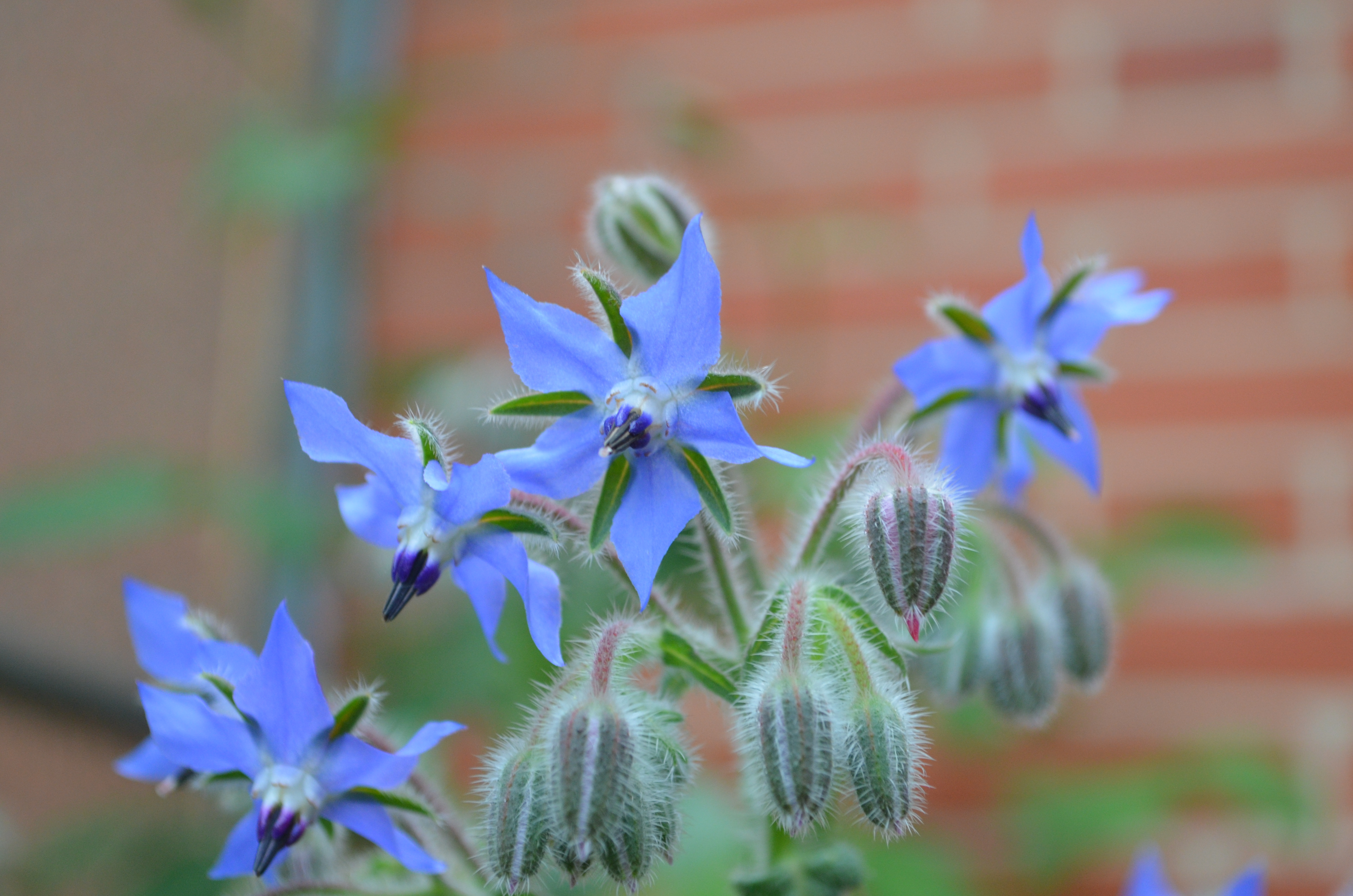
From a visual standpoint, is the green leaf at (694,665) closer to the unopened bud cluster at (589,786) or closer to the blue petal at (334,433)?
the unopened bud cluster at (589,786)

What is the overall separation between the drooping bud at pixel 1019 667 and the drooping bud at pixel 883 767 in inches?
9.1

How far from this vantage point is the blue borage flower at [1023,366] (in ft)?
2.22

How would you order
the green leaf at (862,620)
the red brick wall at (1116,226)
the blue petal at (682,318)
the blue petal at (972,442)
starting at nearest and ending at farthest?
the blue petal at (682,318) → the green leaf at (862,620) → the blue petal at (972,442) → the red brick wall at (1116,226)

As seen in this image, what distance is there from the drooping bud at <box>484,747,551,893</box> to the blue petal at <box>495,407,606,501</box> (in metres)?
0.13

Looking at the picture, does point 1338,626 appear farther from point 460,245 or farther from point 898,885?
point 460,245

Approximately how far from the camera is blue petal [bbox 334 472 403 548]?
1.91 feet

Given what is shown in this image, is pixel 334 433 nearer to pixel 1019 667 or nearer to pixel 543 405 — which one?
pixel 543 405

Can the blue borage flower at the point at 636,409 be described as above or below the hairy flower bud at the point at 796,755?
above

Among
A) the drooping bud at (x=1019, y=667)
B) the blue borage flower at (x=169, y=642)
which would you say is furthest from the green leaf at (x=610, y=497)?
the drooping bud at (x=1019, y=667)

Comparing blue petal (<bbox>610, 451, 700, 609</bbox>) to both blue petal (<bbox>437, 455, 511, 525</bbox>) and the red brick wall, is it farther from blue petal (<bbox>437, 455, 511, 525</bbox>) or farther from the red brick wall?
the red brick wall

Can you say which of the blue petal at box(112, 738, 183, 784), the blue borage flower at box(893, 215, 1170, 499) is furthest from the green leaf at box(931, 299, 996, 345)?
the blue petal at box(112, 738, 183, 784)

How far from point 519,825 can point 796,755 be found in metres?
0.13

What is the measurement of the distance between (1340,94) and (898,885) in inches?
53.0

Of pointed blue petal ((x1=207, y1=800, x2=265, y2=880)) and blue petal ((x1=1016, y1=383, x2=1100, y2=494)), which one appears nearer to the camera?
pointed blue petal ((x1=207, y1=800, x2=265, y2=880))
